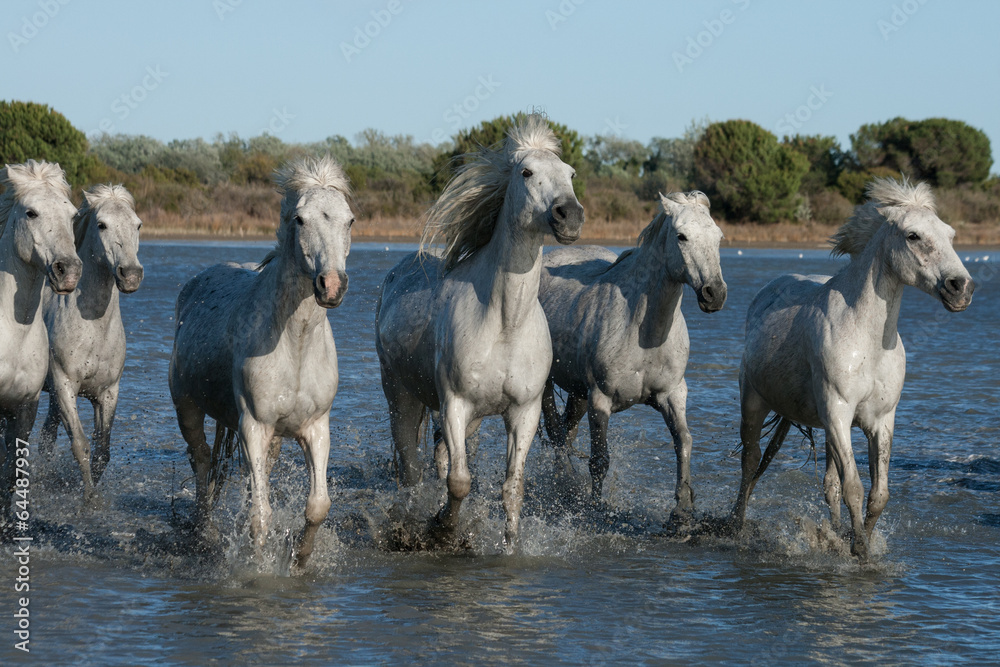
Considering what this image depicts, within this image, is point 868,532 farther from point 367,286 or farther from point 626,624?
point 367,286

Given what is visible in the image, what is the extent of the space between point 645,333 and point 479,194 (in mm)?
1435

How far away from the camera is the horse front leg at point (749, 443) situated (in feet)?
23.6

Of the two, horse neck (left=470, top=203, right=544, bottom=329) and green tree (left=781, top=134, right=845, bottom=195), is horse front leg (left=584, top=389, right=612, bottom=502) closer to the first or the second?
horse neck (left=470, top=203, right=544, bottom=329)

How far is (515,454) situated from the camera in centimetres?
628

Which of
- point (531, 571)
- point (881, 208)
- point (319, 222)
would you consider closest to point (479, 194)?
point (319, 222)

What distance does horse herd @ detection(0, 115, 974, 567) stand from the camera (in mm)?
5578

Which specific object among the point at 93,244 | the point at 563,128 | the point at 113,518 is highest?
the point at 563,128

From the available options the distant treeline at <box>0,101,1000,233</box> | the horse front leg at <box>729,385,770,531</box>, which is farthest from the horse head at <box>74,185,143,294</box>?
the distant treeline at <box>0,101,1000,233</box>

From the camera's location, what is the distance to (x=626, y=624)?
17.6 feet

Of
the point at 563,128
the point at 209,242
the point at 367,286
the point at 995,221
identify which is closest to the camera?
the point at 367,286

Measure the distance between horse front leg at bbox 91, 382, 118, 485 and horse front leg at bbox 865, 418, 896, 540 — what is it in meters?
4.66

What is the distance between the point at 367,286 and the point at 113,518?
14.5 m

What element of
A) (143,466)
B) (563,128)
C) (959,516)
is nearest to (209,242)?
(563,128)

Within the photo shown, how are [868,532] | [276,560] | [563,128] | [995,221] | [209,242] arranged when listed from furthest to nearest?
[995,221] → [563,128] → [209,242] → [868,532] → [276,560]
